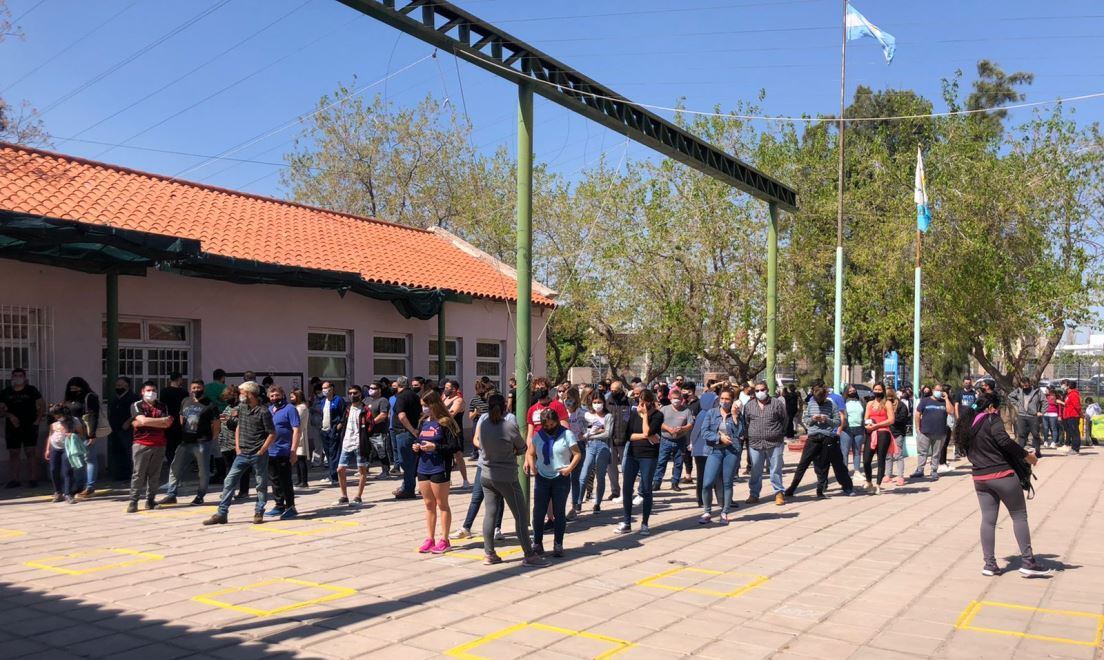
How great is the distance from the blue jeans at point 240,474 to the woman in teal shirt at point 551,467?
3.72 metres

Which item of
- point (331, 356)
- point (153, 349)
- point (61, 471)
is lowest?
point (61, 471)

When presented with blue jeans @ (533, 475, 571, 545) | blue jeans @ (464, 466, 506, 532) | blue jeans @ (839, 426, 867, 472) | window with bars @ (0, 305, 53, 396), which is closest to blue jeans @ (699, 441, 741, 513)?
blue jeans @ (533, 475, 571, 545)

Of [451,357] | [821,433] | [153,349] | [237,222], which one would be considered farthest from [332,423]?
[451,357]

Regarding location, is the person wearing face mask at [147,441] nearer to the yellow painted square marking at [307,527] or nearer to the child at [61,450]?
the child at [61,450]

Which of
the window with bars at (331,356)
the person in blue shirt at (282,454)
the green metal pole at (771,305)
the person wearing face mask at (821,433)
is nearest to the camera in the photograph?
the person in blue shirt at (282,454)

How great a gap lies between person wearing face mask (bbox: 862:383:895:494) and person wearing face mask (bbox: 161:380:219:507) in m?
9.70

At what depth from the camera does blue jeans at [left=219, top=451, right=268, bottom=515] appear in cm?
1055

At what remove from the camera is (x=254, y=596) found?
23.4ft

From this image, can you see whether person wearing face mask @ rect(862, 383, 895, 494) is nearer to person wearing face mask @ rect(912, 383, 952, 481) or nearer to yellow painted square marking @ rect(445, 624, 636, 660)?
person wearing face mask @ rect(912, 383, 952, 481)

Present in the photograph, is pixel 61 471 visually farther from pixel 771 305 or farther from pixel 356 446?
pixel 771 305

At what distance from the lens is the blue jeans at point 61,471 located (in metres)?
12.0

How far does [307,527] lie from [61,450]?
420cm

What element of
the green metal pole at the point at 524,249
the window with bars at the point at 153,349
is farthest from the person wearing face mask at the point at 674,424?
the window with bars at the point at 153,349

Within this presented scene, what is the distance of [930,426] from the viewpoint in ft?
50.4
